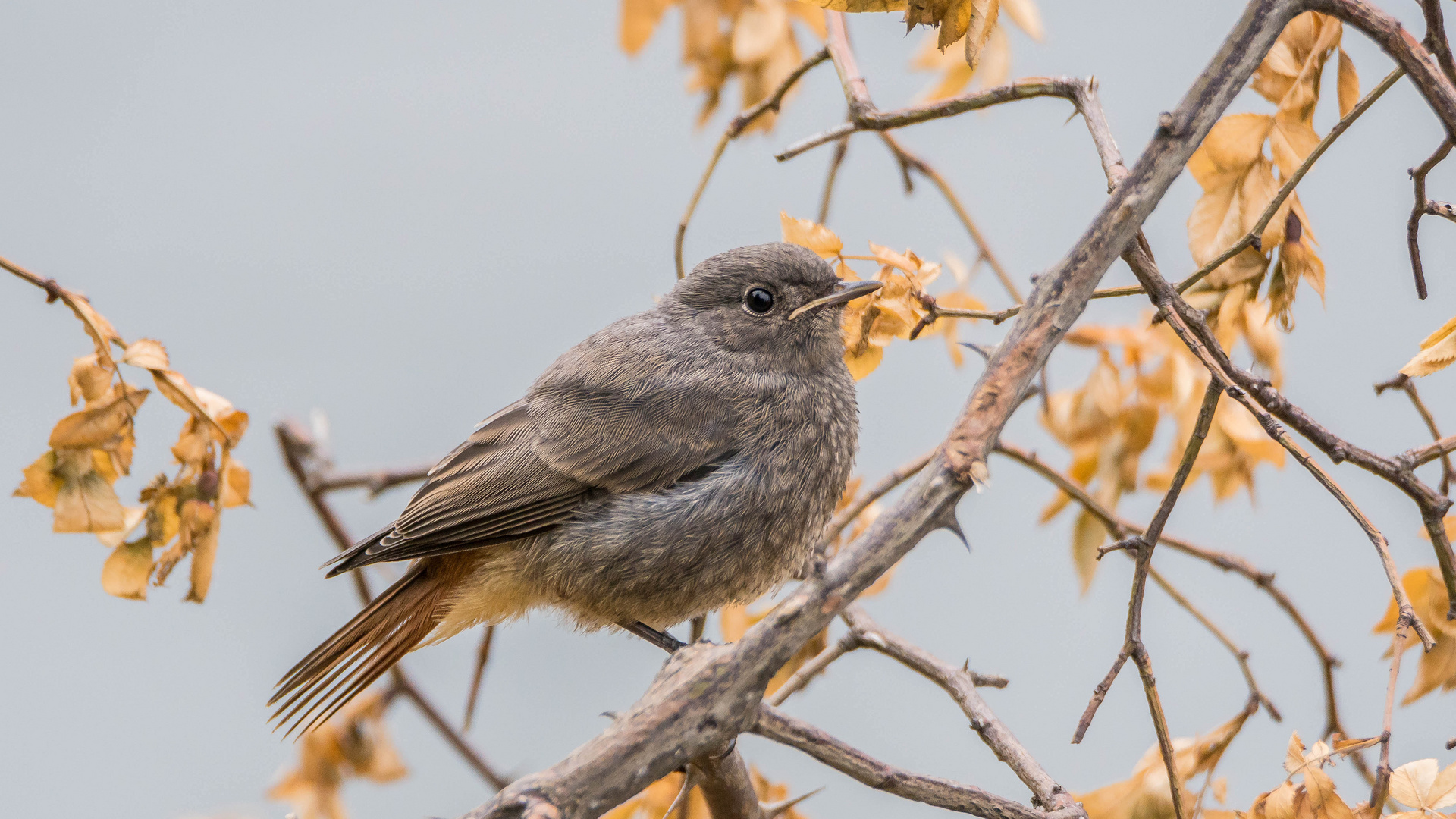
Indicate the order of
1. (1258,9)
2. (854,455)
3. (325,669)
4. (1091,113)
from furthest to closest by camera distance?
(854,455) < (325,669) < (1091,113) < (1258,9)

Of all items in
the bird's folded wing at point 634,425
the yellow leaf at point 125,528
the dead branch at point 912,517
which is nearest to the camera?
the dead branch at point 912,517

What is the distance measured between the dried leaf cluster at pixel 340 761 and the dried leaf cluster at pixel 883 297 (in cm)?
108

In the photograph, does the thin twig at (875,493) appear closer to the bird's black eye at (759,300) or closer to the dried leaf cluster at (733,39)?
the bird's black eye at (759,300)

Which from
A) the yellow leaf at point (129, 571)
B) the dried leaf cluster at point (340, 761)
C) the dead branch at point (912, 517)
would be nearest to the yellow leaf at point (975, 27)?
the dead branch at point (912, 517)

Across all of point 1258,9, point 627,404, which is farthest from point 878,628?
point 1258,9

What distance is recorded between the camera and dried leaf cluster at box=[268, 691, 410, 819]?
2.03 meters

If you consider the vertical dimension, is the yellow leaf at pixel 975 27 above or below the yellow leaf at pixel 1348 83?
above

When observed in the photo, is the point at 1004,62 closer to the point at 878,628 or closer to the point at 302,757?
the point at 878,628

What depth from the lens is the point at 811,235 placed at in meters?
1.53

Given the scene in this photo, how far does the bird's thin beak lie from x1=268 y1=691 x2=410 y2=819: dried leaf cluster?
39.2 inches

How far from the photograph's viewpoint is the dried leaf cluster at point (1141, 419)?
1.76 meters

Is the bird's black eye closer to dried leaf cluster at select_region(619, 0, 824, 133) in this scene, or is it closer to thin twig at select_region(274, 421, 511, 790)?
dried leaf cluster at select_region(619, 0, 824, 133)

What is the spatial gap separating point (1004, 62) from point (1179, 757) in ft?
4.08

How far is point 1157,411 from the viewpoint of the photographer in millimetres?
1831
